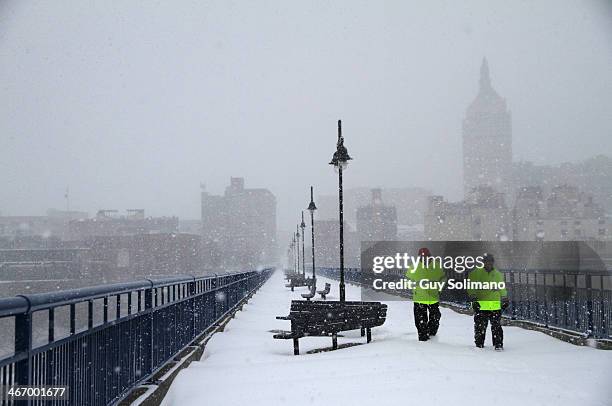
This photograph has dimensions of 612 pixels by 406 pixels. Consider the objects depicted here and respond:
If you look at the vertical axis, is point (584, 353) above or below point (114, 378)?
below

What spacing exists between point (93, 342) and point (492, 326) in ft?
26.5

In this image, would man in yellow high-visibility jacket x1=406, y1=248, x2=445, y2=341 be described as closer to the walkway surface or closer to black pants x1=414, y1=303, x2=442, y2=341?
black pants x1=414, y1=303, x2=442, y2=341

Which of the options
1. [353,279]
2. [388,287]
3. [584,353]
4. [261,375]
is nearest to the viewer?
[261,375]

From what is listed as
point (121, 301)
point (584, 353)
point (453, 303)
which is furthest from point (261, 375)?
point (453, 303)

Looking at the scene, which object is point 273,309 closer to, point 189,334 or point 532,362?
point 189,334

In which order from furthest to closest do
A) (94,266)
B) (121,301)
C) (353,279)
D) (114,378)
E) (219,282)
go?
1. (94,266)
2. (353,279)
3. (219,282)
4. (121,301)
5. (114,378)

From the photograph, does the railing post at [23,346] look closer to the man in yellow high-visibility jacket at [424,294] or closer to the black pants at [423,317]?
the man in yellow high-visibility jacket at [424,294]

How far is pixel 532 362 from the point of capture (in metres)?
10.1

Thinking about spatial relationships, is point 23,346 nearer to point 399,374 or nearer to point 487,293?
point 399,374

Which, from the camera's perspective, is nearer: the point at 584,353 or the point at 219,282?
the point at 584,353

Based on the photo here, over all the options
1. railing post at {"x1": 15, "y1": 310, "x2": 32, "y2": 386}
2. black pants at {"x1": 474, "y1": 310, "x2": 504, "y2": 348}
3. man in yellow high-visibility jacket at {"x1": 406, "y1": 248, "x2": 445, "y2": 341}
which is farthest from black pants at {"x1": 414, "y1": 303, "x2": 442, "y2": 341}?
railing post at {"x1": 15, "y1": 310, "x2": 32, "y2": 386}

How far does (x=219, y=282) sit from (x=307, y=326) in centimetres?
613

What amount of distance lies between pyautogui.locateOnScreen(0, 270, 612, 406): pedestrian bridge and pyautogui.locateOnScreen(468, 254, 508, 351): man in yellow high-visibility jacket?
1.08 feet

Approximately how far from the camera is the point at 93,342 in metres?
5.68
